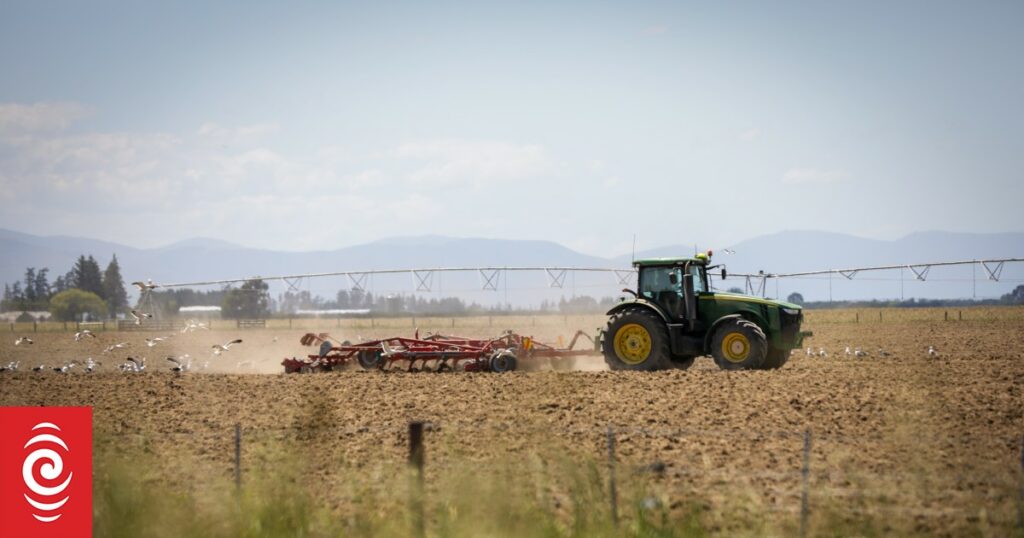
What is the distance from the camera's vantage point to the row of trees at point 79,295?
125 metres

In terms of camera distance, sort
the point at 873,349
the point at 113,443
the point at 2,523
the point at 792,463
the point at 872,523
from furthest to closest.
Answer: the point at 873,349
the point at 113,443
the point at 792,463
the point at 2,523
the point at 872,523

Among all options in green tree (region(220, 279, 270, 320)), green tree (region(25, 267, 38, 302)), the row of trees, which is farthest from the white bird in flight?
green tree (region(25, 267, 38, 302))

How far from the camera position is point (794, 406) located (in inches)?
626

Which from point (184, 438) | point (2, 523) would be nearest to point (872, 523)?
point (2, 523)


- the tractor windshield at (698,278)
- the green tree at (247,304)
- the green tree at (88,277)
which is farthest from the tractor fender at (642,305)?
the green tree at (88,277)

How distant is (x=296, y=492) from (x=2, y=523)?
3.32 metres

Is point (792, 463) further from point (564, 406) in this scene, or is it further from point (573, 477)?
point (564, 406)

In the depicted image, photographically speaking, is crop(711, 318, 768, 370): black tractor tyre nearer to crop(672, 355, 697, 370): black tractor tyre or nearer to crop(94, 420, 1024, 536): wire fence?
crop(672, 355, 697, 370): black tractor tyre

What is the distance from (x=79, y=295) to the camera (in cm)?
12838

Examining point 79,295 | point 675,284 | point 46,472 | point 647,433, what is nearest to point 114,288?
point 79,295

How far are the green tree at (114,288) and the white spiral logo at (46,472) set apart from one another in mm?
154321

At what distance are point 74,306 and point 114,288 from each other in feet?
129

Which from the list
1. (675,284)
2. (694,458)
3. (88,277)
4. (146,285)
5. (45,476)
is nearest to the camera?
(45,476)

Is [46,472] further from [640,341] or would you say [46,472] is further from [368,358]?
[640,341]
